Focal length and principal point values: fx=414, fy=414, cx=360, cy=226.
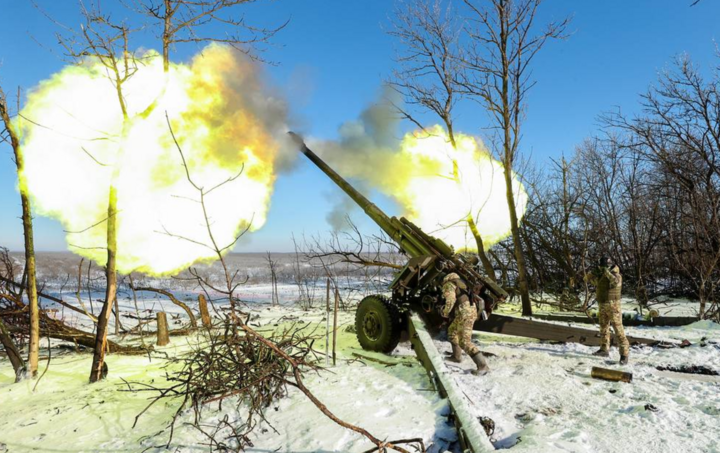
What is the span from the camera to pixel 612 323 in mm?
6145

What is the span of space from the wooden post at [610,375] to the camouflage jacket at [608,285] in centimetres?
152

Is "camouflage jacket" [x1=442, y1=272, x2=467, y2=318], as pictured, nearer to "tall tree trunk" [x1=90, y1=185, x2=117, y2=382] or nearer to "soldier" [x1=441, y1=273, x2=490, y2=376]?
"soldier" [x1=441, y1=273, x2=490, y2=376]

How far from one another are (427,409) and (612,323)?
12.4 feet

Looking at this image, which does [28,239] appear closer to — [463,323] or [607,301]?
[463,323]

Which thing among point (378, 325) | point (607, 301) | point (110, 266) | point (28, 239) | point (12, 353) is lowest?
point (12, 353)

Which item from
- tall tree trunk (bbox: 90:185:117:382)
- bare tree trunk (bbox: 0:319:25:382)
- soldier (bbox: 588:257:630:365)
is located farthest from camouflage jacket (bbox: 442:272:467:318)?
bare tree trunk (bbox: 0:319:25:382)

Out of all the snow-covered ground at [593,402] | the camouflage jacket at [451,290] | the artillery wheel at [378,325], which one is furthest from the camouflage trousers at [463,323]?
the artillery wheel at [378,325]

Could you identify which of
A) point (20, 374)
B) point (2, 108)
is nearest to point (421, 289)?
point (20, 374)

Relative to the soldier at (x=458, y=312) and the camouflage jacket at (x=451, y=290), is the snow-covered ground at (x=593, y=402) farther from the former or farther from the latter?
the camouflage jacket at (x=451, y=290)

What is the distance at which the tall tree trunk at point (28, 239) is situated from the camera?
6254 mm

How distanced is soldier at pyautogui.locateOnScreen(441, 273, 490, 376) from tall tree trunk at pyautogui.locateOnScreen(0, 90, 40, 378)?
6.28 meters

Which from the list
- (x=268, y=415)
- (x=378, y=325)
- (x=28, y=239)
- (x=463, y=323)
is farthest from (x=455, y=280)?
(x=28, y=239)

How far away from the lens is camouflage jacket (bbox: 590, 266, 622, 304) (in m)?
6.25

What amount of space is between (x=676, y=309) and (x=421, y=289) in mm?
9338
